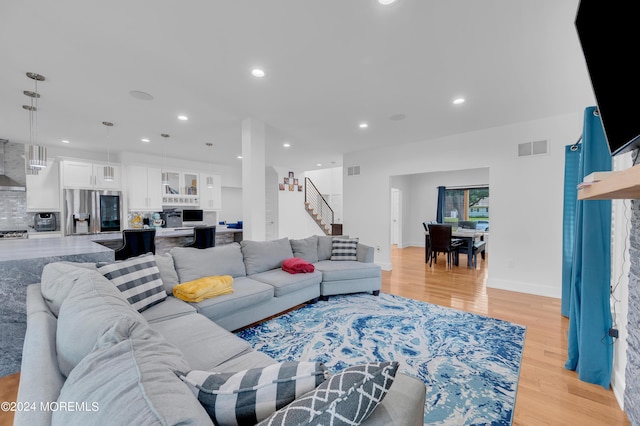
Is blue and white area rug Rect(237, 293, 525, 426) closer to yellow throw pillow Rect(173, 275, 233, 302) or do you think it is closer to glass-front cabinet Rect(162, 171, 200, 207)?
yellow throw pillow Rect(173, 275, 233, 302)

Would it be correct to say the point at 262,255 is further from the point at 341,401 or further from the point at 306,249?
the point at 341,401

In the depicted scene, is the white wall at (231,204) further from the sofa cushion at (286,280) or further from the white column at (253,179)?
the sofa cushion at (286,280)

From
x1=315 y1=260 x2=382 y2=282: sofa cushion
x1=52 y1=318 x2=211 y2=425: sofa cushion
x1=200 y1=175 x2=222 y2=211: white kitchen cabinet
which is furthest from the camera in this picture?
x1=200 y1=175 x2=222 y2=211: white kitchen cabinet

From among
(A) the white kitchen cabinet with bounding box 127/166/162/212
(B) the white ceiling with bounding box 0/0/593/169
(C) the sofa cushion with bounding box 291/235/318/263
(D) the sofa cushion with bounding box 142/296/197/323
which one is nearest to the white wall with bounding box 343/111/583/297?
(B) the white ceiling with bounding box 0/0/593/169

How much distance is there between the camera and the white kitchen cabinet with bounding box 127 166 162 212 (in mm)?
5957

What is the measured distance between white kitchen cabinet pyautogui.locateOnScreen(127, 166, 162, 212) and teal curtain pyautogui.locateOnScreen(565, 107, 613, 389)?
7.33 metres

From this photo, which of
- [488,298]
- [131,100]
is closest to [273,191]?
[131,100]

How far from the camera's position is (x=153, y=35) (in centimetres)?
208

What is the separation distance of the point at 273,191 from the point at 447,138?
211 inches

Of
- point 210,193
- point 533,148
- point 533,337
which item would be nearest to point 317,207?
point 210,193

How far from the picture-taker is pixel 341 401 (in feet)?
2.11

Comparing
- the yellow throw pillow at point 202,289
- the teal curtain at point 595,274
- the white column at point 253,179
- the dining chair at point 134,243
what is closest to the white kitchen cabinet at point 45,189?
the dining chair at point 134,243

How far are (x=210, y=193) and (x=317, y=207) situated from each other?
422 cm

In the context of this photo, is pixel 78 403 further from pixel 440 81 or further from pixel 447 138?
pixel 447 138
